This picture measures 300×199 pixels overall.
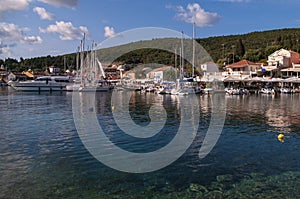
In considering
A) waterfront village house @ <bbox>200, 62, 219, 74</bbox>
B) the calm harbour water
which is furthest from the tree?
the calm harbour water

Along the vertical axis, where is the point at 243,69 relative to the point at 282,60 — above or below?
below

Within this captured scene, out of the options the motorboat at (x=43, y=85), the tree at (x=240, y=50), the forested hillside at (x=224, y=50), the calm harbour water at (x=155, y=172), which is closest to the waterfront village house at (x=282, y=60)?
the forested hillside at (x=224, y=50)

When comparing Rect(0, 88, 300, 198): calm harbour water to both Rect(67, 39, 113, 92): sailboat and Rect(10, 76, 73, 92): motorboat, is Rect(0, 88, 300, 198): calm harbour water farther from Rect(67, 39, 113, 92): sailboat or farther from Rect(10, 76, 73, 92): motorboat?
Rect(10, 76, 73, 92): motorboat

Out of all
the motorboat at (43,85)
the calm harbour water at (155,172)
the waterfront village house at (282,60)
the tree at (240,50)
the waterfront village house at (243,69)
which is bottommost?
the calm harbour water at (155,172)

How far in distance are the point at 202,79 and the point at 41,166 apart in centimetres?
5776

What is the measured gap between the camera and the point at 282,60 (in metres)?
76.6

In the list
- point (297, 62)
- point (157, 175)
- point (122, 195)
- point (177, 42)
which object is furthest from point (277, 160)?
point (297, 62)

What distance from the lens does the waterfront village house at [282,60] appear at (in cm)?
7444

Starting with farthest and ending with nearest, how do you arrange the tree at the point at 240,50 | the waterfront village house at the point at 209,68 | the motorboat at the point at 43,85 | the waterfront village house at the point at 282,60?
the tree at the point at 240,50
the waterfront village house at the point at 209,68
the waterfront village house at the point at 282,60
the motorboat at the point at 43,85

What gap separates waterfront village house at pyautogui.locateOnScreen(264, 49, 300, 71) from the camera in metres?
74.4

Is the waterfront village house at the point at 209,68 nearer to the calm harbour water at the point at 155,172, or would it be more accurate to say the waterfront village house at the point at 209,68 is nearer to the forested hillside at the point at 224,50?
the forested hillside at the point at 224,50

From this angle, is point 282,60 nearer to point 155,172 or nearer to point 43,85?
point 43,85

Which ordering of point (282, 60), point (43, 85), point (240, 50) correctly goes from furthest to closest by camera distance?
point (240, 50), point (282, 60), point (43, 85)

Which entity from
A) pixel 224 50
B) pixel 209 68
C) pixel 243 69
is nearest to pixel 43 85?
pixel 209 68
